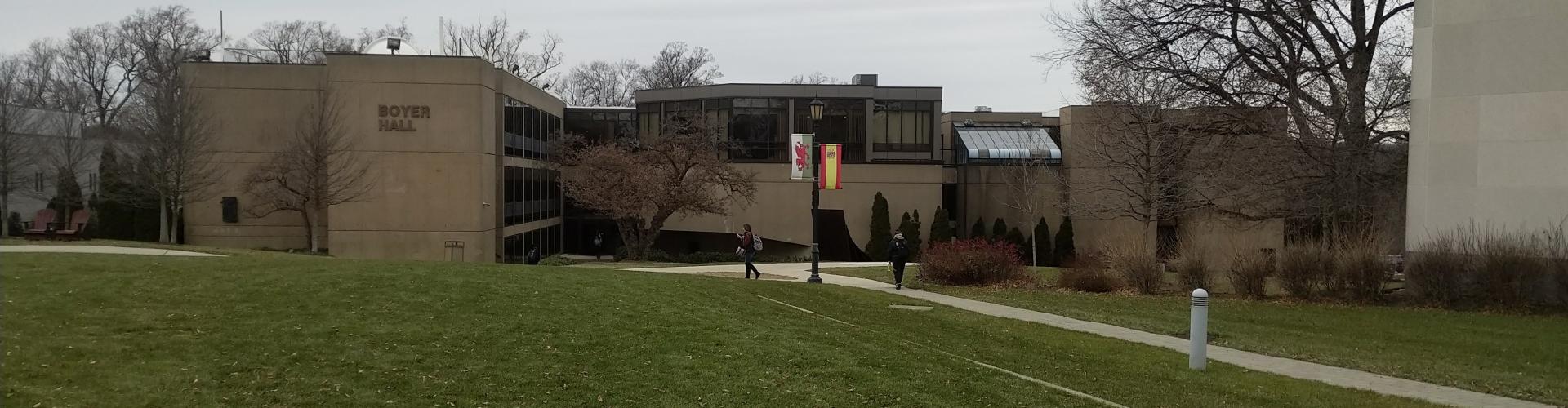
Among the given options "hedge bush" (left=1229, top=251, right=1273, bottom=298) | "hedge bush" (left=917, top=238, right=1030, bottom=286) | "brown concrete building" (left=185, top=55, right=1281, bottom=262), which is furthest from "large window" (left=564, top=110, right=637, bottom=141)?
"hedge bush" (left=1229, top=251, right=1273, bottom=298)

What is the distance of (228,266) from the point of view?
13.6 metres

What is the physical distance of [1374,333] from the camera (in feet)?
50.1

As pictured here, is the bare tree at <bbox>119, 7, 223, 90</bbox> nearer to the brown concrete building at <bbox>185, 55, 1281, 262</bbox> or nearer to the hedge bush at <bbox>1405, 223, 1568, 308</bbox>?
the brown concrete building at <bbox>185, 55, 1281, 262</bbox>

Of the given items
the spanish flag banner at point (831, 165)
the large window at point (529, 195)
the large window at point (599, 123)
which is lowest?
the large window at point (529, 195)

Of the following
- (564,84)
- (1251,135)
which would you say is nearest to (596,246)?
(1251,135)

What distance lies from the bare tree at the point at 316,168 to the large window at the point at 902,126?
2015cm

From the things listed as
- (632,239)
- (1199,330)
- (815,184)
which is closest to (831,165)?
(815,184)

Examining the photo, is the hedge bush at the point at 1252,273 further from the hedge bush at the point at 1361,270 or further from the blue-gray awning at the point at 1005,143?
the blue-gray awning at the point at 1005,143

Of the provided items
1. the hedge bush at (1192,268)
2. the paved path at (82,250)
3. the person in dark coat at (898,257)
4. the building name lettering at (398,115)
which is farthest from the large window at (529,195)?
the hedge bush at (1192,268)

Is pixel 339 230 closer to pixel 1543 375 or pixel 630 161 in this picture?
pixel 630 161

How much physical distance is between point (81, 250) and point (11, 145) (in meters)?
28.8

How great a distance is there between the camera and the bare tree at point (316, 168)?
3209cm

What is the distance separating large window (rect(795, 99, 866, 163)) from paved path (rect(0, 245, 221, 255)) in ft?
88.2

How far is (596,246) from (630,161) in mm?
10266
